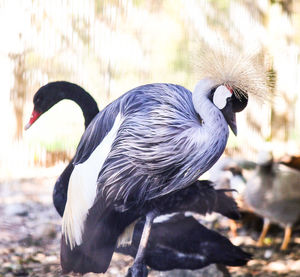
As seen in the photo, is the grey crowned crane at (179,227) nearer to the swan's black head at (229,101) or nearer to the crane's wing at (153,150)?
the crane's wing at (153,150)

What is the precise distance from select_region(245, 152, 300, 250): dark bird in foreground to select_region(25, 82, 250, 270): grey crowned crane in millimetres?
115

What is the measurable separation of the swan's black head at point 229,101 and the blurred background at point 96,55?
46mm

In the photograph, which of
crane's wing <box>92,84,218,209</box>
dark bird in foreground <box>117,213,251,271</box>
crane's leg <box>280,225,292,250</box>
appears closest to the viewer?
crane's wing <box>92,84,218,209</box>

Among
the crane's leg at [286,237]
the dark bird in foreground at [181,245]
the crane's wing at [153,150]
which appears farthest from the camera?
the crane's leg at [286,237]

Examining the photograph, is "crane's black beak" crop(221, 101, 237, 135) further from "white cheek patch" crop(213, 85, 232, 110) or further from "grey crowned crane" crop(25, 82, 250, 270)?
"grey crowned crane" crop(25, 82, 250, 270)

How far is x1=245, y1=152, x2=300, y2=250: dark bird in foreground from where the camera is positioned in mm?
2176

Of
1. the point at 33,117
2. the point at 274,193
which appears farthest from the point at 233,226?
the point at 33,117

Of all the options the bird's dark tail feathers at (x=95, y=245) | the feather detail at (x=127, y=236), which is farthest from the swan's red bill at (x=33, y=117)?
the feather detail at (x=127, y=236)

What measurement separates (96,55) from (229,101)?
0.59 metres

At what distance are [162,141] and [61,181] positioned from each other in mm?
462

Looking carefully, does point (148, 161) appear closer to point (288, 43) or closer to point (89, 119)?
point (89, 119)

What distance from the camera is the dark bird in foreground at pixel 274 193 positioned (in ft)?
7.14

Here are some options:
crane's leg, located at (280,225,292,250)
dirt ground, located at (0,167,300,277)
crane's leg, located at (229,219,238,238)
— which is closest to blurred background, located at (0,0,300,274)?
dirt ground, located at (0,167,300,277)

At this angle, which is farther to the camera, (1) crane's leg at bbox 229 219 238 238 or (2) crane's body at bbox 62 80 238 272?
(1) crane's leg at bbox 229 219 238 238
